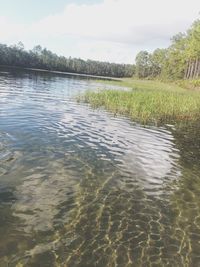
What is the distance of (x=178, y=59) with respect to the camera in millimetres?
110875

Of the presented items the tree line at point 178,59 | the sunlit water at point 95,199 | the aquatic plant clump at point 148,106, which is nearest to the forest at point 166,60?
the tree line at point 178,59

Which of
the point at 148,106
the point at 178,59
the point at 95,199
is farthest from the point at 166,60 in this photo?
the point at 95,199

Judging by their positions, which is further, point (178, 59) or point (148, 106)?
point (178, 59)

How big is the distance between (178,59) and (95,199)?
10631 centimetres

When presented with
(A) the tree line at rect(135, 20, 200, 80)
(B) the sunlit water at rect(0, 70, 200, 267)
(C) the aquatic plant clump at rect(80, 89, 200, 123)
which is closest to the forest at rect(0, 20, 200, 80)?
(A) the tree line at rect(135, 20, 200, 80)

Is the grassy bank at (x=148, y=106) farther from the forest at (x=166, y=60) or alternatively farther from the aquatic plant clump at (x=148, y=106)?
the forest at (x=166, y=60)

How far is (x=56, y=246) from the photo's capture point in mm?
8242

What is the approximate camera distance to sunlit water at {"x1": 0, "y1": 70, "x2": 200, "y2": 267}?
8250 millimetres

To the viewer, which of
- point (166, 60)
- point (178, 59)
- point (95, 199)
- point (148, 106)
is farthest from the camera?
point (166, 60)

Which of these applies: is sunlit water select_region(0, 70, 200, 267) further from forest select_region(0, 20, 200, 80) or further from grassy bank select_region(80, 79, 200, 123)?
forest select_region(0, 20, 200, 80)

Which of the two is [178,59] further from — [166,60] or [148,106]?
[148,106]

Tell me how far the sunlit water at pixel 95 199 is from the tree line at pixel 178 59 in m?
68.6

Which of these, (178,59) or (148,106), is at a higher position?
(178,59)

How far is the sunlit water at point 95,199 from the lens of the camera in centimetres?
825
